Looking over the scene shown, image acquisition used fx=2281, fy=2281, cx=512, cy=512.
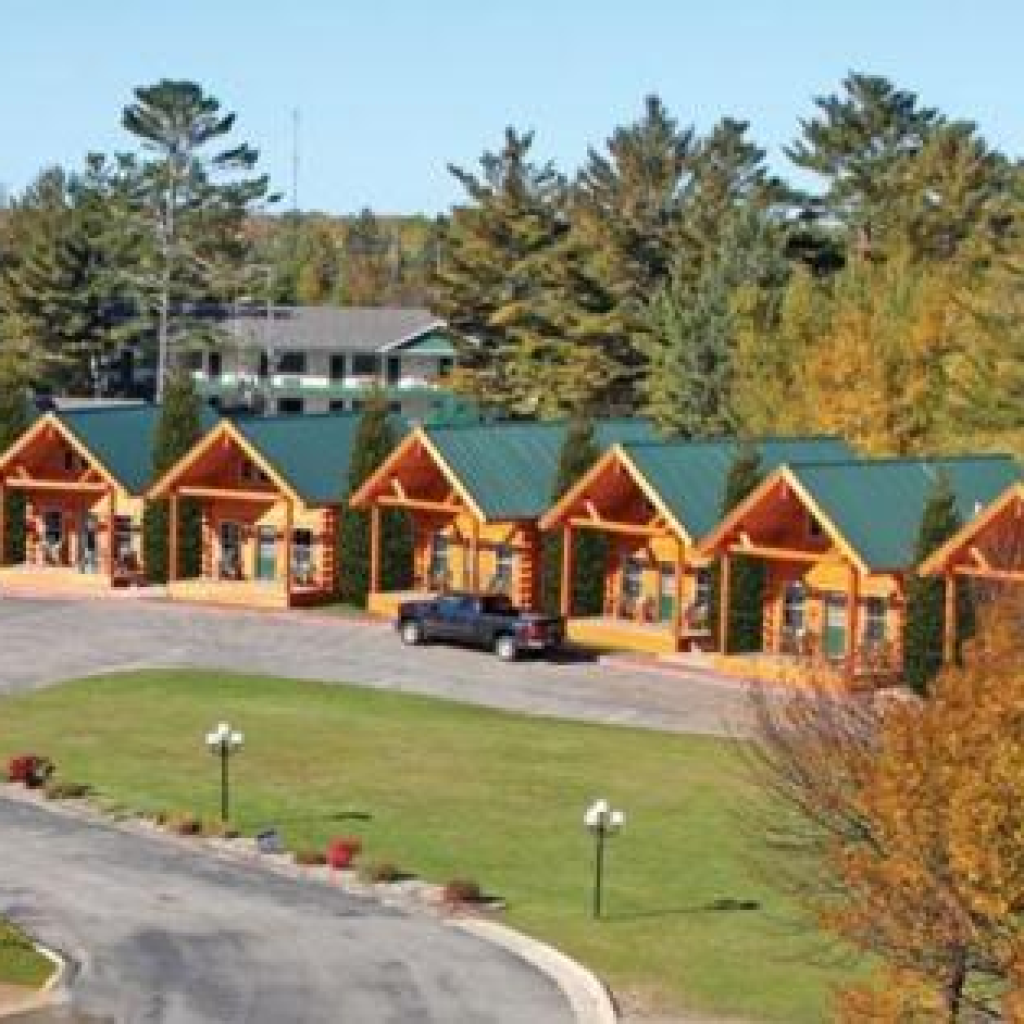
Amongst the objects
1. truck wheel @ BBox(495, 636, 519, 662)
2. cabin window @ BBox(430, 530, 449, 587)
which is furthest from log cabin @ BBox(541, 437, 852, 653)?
cabin window @ BBox(430, 530, 449, 587)

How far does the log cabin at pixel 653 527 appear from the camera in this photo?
5516 centimetres

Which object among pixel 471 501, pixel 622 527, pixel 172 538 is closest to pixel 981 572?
pixel 622 527

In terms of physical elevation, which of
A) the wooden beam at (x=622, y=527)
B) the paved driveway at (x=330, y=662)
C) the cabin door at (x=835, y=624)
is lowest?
the paved driveway at (x=330, y=662)

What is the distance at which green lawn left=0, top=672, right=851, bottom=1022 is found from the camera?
29.5m

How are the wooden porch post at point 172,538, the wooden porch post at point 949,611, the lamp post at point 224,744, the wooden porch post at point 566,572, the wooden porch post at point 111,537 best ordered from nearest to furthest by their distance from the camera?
the lamp post at point 224,744 → the wooden porch post at point 949,611 → the wooden porch post at point 566,572 → the wooden porch post at point 172,538 → the wooden porch post at point 111,537

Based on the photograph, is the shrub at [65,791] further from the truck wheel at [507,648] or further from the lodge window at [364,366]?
the lodge window at [364,366]

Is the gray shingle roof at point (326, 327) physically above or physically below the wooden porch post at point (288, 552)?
above

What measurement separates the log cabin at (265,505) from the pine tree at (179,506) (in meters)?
0.24

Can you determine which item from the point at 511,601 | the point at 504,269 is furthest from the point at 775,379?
the point at 504,269

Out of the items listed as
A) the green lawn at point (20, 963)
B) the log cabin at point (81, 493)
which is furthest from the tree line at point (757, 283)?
the green lawn at point (20, 963)

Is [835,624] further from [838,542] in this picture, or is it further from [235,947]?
[235,947]

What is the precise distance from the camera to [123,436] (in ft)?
217

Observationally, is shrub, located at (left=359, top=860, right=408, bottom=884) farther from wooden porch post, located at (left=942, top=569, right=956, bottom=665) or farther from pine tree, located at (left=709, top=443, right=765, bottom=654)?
pine tree, located at (left=709, top=443, right=765, bottom=654)

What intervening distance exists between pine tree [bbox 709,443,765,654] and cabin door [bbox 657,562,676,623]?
2.93m
